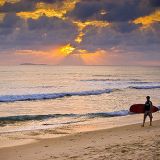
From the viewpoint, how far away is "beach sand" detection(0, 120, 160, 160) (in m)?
12.7

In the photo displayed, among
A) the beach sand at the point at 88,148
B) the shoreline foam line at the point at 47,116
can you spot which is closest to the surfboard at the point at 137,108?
the shoreline foam line at the point at 47,116

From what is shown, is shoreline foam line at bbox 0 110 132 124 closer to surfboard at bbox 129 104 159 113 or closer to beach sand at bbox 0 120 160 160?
surfboard at bbox 129 104 159 113

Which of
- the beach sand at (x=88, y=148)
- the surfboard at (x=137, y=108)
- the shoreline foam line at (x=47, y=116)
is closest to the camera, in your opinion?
the beach sand at (x=88, y=148)

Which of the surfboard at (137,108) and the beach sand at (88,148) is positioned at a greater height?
the surfboard at (137,108)

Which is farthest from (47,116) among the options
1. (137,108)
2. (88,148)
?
(88,148)

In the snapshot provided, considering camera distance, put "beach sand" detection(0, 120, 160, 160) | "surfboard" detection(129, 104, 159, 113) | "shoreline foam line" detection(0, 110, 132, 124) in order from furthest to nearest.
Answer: "shoreline foam line" detection(0, 110, 132, 124)
"surfboard" detection(129, 104, 159, 113)
"beach sand" detection(0, 120, 160, 160)

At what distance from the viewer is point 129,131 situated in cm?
1959

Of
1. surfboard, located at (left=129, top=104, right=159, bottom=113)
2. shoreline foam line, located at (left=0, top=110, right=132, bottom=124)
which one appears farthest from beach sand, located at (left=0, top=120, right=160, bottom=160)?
shoreline foam line, located at (left=0, top=110, right=132, bottom=124)

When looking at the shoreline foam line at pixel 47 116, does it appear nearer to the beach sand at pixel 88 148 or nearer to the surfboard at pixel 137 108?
the surfboard at pixel 137 108

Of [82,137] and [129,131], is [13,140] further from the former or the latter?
[129,131]

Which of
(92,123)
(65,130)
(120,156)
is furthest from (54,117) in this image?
(120,156)

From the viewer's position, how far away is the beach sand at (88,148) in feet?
41.7

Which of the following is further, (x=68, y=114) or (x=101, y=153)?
(x=68, y=114)

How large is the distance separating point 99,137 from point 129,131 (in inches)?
106
